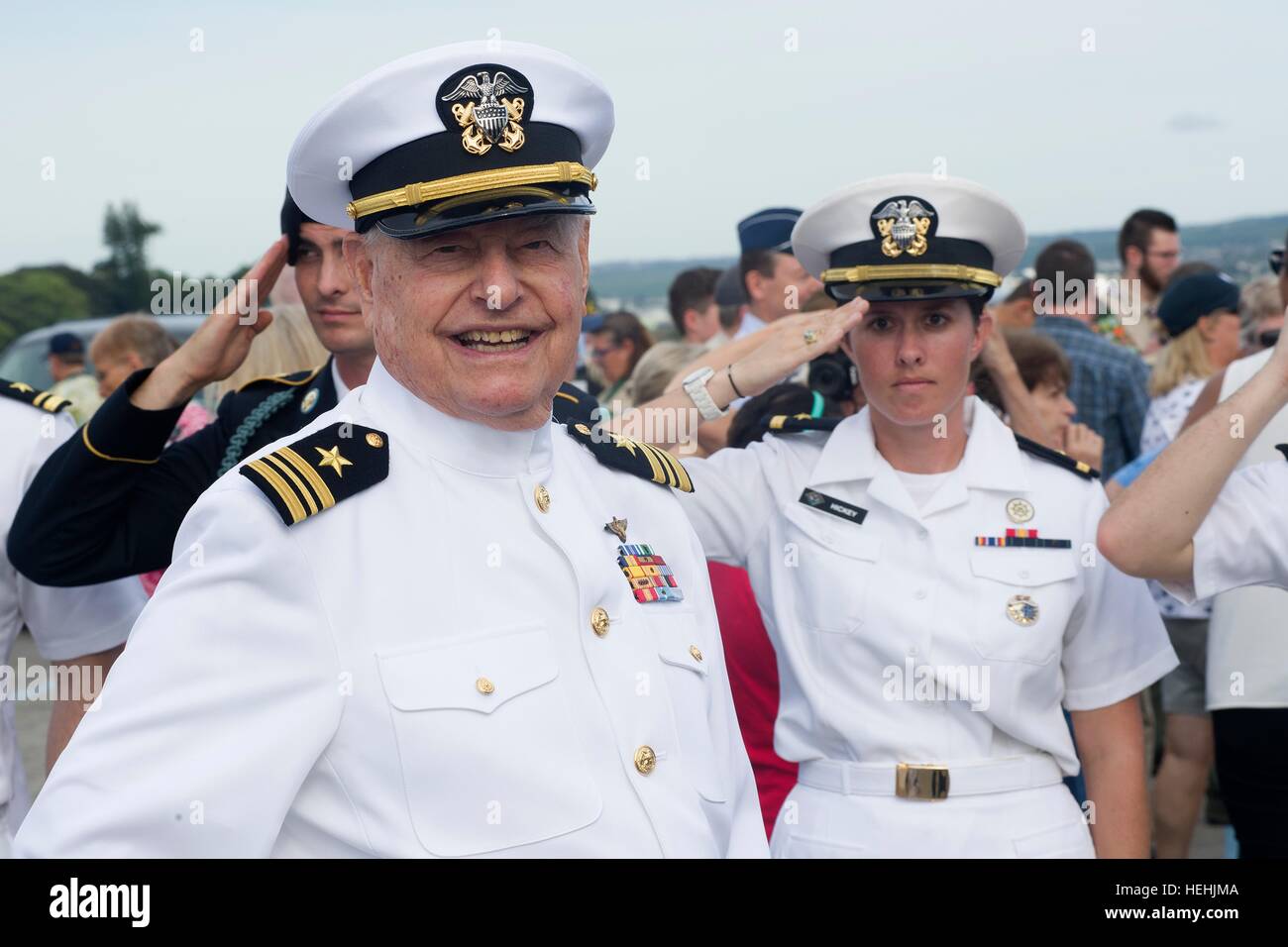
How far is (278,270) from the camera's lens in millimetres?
3012

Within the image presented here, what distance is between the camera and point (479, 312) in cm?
189

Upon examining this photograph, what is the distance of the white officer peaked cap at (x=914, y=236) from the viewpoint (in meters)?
3.22

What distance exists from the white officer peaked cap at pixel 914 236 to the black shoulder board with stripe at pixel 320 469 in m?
1.57

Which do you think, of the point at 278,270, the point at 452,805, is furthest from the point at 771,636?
the point at 452,805

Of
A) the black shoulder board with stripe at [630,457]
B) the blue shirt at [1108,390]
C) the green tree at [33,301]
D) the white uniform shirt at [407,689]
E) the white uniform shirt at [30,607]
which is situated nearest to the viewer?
the white uniform shirt at [407,689]

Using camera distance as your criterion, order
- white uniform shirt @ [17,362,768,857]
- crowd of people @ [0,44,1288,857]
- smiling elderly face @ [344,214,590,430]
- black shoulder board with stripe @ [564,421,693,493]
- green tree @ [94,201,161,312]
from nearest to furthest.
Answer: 1. white uniform shirt @ [17,362,768,857]
2. crowd of people @ [0,44,1288,857]
3. smiling elderly face @ [344,214,590,430]
4. black shoulder board with stripe @ [564,421,693,493]
5. green tree @ [94,201,161,312]

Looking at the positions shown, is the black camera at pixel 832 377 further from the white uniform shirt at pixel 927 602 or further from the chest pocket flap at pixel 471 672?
the chest pocket flap at pixel 471 672

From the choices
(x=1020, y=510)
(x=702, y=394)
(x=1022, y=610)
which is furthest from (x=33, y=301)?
(x=1022, y=610)

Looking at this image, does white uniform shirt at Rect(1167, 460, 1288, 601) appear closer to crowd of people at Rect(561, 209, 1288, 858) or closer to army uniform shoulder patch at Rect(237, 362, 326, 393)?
crowd of people at Rect(561, 209, 1288, 858)

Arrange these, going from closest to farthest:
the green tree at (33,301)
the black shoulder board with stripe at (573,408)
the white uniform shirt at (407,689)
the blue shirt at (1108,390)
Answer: the white uniform shirt at (407,689)
the black shoulder board with stripe at (573,408)
the blue shirt at (1108,390)
the green tree at (33,301)

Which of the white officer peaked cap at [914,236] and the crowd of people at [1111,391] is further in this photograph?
the crowd of people at [1111,391]

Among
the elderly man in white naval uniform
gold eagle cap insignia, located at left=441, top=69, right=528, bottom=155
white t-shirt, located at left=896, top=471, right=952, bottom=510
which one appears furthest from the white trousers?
gold eagle cap insignia, located at left=441, top=69, right=528, bottom=155

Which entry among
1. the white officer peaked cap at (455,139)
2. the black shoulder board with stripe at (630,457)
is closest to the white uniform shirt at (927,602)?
the black shoulder board with stripe at (630,457)

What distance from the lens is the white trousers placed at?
2914mm
